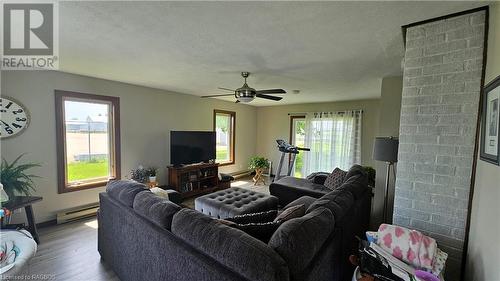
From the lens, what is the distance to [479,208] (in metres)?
1.41

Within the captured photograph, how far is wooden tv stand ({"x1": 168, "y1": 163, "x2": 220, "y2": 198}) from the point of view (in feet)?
14.4

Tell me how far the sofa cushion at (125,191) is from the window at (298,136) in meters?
4.87

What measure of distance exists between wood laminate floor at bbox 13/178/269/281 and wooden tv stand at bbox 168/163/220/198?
150cm

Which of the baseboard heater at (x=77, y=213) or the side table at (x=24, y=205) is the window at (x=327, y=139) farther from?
the side table at (x=24, y=205)

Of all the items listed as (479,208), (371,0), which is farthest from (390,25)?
(479,208)

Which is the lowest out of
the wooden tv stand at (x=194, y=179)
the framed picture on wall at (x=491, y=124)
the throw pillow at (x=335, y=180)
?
the wooden tv stand at (x=194, y=179)

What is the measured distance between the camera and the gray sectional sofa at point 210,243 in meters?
1.14

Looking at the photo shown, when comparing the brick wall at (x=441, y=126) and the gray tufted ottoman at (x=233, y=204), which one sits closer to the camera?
the brick wall at (x=441, y=126)

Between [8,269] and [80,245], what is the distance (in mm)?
1619

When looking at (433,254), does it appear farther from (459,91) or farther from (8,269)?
(8,269)

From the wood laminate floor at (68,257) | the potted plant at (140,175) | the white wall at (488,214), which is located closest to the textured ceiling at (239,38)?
the white wall at (488,214)

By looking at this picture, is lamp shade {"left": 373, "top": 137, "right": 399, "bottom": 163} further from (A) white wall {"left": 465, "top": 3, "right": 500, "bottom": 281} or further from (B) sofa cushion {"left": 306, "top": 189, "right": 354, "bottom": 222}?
(A) white wall {"left": 465, "top": 3, "right": 500, "bottom": 281}

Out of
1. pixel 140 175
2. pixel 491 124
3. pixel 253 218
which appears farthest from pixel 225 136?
pixel 491 124

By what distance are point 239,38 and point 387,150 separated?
2.03 meters
